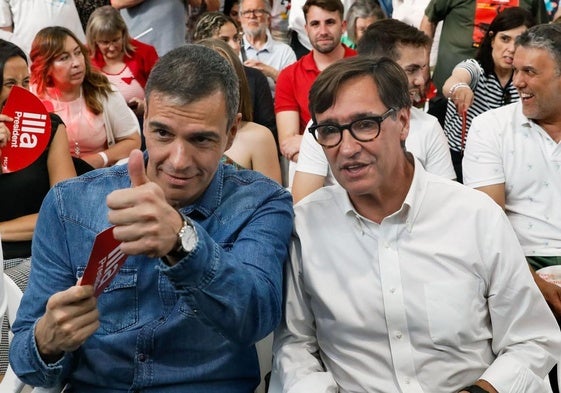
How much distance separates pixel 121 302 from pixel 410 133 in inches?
71.2

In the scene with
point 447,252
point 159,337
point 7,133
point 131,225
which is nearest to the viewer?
point 131,225

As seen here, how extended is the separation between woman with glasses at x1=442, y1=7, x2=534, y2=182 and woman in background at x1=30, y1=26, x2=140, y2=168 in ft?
5.89

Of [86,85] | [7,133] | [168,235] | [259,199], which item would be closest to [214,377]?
[259,199]

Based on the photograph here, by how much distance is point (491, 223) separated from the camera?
7.13 ft

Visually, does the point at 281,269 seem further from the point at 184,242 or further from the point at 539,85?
the point at 539,85

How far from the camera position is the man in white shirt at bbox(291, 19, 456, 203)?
3.49m

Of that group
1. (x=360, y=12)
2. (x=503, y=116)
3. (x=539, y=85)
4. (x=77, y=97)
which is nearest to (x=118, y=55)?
(x=77, y=97)

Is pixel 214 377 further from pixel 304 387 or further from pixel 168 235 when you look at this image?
pixel 168 235

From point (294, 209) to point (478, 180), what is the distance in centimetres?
127

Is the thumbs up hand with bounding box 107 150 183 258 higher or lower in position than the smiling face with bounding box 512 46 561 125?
higher

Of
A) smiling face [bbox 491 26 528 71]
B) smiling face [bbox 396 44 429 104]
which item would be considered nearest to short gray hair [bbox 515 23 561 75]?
smiling face [bbox 396 44 429 104]

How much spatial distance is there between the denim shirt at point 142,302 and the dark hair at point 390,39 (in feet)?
5.68

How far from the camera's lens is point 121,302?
2.05 m

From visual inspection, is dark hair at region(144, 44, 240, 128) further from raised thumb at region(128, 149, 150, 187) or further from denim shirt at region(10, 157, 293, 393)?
raised thumb at region(128, 149, 150, 187)
